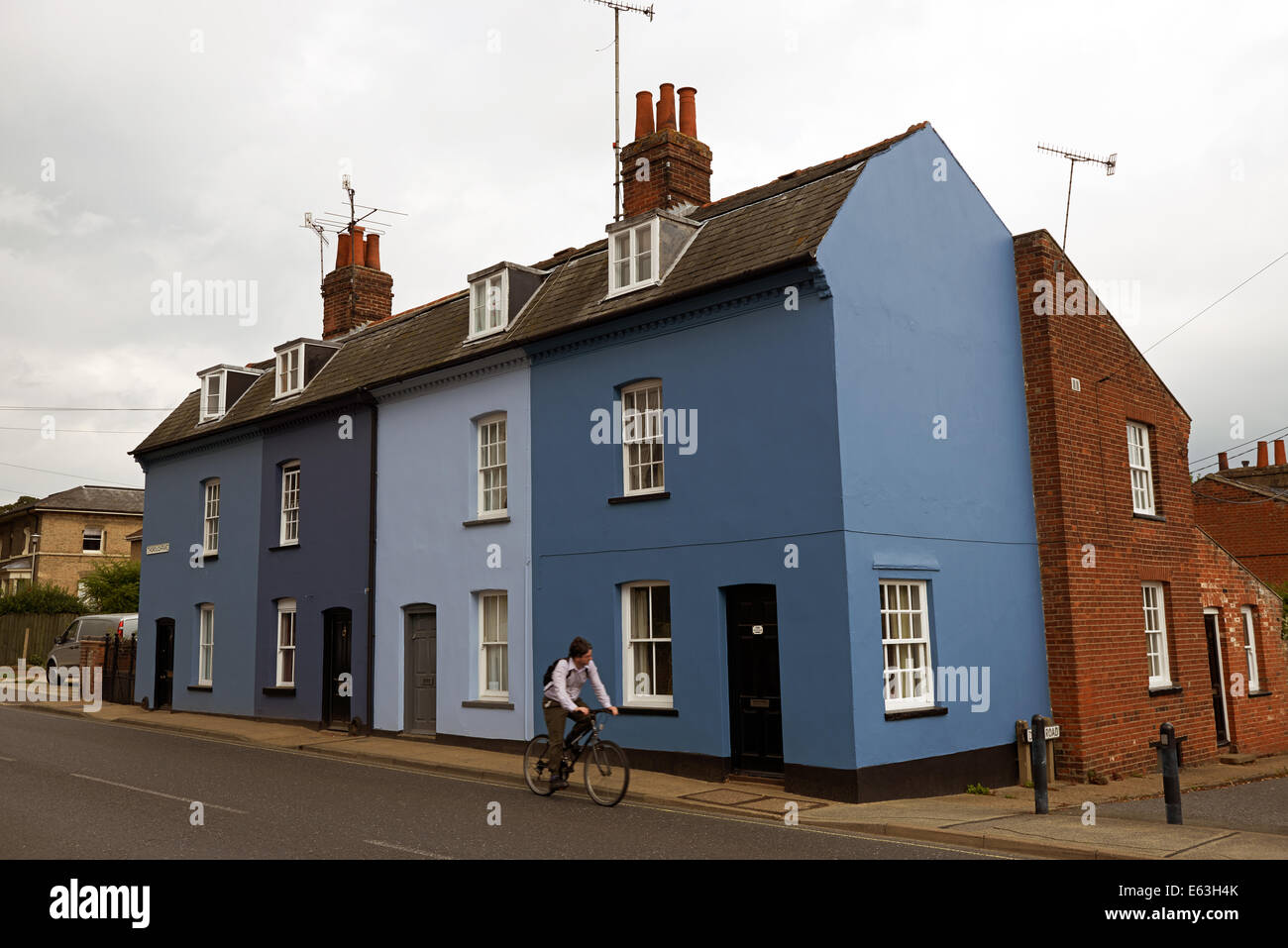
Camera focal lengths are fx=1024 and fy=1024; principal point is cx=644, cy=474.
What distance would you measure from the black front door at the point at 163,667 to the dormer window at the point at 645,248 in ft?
52.3

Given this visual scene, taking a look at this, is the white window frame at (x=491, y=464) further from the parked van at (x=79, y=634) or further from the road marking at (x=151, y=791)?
the parked van at (x=79, y=634)

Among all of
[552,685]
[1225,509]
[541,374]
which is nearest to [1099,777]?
[552,685]

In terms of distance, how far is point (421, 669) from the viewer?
18344 mm

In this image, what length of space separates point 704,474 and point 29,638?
115 feet

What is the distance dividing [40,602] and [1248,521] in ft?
147

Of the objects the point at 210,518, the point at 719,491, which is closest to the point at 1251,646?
the point at 719,491

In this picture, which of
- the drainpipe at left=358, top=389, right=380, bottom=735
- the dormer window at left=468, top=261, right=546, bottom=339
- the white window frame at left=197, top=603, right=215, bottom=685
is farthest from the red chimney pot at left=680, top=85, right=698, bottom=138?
the white window frame at left=197, top=603, right=215, bottom=685

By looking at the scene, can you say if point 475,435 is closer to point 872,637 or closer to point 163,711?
point 872,637

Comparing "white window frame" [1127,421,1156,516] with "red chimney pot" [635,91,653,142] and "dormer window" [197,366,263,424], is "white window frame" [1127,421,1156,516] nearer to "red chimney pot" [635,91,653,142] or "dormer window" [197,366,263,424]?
"red chimney pot" [635,91,653,142]

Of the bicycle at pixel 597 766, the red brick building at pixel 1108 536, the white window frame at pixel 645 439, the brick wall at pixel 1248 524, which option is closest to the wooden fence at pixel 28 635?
the white window frame at pixel 645 439

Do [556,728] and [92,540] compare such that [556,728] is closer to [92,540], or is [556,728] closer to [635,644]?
[635,644]

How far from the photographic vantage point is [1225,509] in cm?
3472

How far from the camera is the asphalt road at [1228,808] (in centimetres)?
1162

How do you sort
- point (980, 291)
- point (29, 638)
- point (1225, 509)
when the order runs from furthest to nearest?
point (29, 638)
point (1225, 509)
point (980, 291)
